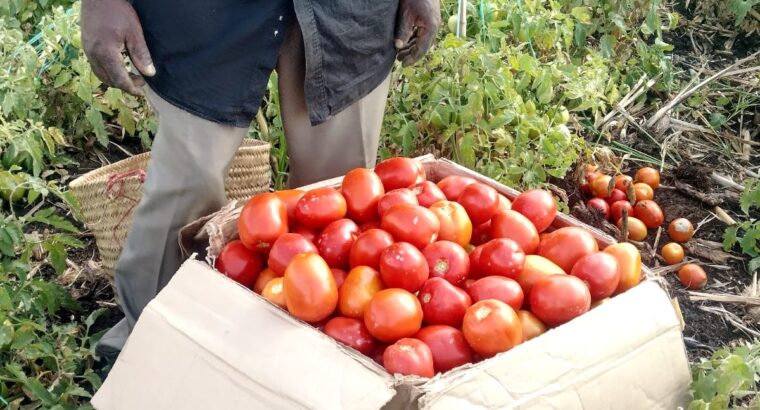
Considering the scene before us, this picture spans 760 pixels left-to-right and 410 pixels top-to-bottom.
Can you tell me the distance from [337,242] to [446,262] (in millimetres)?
263

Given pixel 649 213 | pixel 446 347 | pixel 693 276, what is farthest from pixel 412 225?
pixel 649 213

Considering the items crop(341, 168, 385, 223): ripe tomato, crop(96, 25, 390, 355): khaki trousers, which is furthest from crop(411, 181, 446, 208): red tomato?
crop(96, 25, 390, 355): khaki trousers

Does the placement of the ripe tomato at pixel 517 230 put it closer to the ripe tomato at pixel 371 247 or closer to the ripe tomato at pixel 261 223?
the ripe tomato at pixel 371 247

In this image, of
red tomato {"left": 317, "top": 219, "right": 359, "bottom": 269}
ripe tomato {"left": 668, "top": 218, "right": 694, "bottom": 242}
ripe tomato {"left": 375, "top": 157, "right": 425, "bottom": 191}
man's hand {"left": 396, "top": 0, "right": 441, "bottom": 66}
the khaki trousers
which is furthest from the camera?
ripe tomato {"left": 668, "top": 218, "right": 694, "bottom": 242}

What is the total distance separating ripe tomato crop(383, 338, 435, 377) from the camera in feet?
4.95

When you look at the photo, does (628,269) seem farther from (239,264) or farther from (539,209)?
(239,264)

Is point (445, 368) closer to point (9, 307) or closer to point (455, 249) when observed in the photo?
point (455, 249)

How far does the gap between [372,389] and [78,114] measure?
2.60 meters

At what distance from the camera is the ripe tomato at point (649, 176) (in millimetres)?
3465

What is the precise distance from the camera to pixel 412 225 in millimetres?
1808

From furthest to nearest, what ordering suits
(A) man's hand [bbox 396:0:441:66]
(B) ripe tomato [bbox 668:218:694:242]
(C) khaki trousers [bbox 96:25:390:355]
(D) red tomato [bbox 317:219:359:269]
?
(B) ripe tomato [bbox 668:218:694:242] → (A) man's hand [bbox 396:0:441:66] → (C) khaki trousers [bbox 96:25:390:355] → (D) red tomato [bbox 317:219:359:269]

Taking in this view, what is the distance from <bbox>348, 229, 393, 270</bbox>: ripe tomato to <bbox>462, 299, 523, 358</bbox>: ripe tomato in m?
0.27

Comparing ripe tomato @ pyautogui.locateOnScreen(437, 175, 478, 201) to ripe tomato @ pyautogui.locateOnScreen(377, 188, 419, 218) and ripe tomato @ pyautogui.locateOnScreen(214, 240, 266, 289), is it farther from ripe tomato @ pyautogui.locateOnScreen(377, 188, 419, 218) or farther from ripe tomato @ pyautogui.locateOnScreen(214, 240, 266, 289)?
ripe tomato @ pyautogui.locateOnScreen(214, 240, 266, 289)

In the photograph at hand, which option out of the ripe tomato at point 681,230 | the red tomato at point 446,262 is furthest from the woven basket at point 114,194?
the ripe tomato at point 681,230
